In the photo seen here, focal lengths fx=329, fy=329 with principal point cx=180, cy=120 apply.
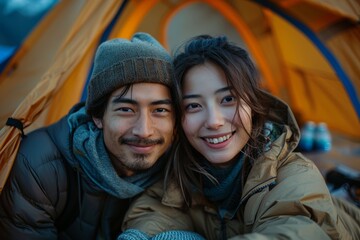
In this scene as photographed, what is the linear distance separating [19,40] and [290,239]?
2399 mm

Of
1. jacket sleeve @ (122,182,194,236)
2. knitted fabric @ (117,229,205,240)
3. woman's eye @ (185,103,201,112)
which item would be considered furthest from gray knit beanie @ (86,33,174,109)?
knitted fabric @ (117,229,205,240)

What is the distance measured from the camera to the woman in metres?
1.23

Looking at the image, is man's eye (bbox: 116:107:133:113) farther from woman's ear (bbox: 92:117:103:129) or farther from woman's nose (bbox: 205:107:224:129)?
woman's nose (bbox: 205:107:224:129)

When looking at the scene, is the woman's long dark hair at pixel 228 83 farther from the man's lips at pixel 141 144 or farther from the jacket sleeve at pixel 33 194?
the jacket sleeve at pixel 33 194

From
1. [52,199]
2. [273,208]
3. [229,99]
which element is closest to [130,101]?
[229,99]

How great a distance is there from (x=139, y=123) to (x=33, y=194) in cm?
52

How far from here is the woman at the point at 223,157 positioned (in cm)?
123

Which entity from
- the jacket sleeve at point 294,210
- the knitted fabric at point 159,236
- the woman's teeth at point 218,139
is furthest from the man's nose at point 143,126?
the jacket sleeve at point 294,210

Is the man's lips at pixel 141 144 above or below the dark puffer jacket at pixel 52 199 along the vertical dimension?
above

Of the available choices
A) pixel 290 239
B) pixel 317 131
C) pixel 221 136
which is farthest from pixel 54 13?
pixel 317 131

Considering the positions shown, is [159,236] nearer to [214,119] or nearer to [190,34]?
[214,119]

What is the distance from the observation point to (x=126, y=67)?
1.37 metres

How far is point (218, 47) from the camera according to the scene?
1388mm

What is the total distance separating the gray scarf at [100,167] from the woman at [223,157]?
8 centimetres
